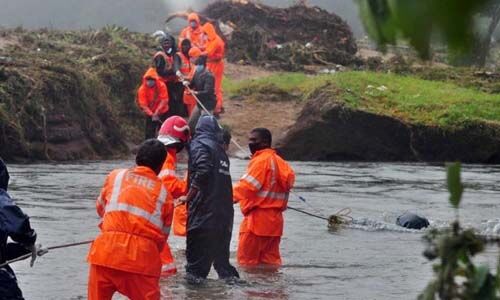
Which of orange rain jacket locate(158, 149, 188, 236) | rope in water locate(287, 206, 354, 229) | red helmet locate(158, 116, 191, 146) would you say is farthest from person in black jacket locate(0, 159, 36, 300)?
rope in water locate(287, 206, 354, 229)

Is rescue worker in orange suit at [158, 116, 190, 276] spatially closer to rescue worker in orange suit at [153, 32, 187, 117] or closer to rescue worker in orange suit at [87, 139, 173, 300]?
rescue worker in orange suit at [87, 139, 173, 300]

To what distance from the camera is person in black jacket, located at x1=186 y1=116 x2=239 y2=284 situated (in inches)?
370

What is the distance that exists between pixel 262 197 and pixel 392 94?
1411 cm

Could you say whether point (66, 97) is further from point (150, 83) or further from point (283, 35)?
point (283, 35)

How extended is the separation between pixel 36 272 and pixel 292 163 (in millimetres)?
11497

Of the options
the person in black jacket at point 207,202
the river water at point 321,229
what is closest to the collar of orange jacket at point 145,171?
the river water at point 321,229

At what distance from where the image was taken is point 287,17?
1330 inches

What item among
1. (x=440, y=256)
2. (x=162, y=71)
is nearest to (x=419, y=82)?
(x=162, y=71)

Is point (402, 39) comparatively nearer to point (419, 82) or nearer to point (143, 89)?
point (143, 89)

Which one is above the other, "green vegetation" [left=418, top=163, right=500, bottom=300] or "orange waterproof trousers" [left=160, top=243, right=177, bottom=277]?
"green vegetation" [left=418, top=163, right=500, bottom=300]

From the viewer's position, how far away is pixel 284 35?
33344 millimetres

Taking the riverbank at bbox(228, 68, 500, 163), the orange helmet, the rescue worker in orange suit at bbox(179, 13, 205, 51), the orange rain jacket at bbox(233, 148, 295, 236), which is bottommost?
the orange rain jacket at bbox(233, 148, 295, 236)

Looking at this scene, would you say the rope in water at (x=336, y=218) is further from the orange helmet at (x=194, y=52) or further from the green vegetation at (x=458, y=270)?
the green vegetation at (x=458, y=270)

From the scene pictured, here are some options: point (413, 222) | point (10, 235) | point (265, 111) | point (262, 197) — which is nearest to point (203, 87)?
point (265, 111)
